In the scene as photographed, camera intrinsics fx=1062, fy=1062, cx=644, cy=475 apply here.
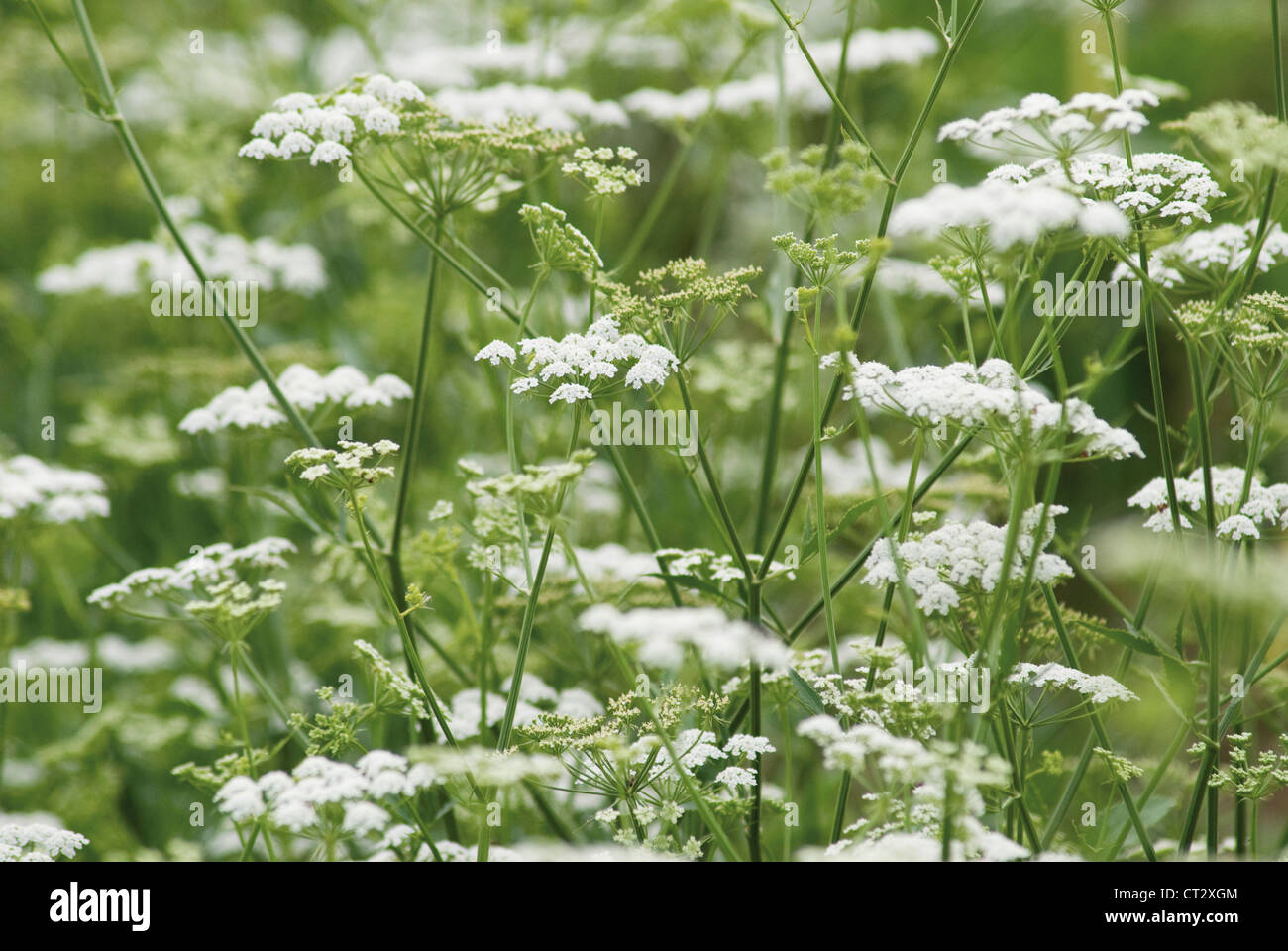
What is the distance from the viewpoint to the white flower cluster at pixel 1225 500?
188 cm

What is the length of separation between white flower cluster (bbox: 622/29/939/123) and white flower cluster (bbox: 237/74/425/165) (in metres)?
1.00

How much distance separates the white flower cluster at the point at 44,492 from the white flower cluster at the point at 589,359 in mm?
1304

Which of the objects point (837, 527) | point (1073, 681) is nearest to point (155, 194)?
point (837, 527)

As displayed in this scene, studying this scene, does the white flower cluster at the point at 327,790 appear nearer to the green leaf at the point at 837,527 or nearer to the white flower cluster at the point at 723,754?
the white flower cluster at the point at 723,754

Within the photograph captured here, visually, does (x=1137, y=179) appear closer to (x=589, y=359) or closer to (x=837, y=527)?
(x=837, y=527)

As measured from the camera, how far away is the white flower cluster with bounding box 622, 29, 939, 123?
2.91 metres

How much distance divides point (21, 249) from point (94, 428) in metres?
2.57

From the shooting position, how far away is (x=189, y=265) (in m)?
3.40

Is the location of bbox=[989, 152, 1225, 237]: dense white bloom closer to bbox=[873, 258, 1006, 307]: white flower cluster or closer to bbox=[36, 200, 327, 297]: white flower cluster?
bbox=[873, 258, 1006, 307]: white flower cluster

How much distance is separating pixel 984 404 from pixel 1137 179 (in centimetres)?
57

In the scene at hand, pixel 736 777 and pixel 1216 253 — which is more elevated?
pixel 1216 253
